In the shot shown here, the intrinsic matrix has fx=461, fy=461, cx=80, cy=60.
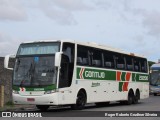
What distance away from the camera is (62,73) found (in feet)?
67.9

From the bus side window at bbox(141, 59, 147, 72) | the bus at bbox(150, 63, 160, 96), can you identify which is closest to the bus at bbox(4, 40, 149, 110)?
the bus side window at bbox(141, 59, 147, 72)

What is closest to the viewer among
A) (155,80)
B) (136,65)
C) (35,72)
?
(35,72)

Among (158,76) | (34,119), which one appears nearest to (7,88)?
(34,119)

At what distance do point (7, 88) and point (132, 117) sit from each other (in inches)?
506

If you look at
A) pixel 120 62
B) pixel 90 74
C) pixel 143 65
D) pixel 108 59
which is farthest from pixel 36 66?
pixel 143 65

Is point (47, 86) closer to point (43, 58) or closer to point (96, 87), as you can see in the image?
point (43, 58)

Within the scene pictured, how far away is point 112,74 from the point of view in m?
26.1

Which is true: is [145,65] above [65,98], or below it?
above

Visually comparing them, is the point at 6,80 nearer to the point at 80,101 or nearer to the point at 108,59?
the point at 108,59

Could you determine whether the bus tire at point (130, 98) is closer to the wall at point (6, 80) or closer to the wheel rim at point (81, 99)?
the wheel rim at point (81, 99)

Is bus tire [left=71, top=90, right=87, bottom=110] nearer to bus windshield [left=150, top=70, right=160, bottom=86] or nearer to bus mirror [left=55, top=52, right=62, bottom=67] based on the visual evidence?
bus mirror [left=55, top=52, right=62, bottom=67]

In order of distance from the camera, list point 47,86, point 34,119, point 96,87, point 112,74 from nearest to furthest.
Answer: point 34,119
point 47,86
point 96,87
point 112,74

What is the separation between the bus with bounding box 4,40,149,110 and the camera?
20203 mm

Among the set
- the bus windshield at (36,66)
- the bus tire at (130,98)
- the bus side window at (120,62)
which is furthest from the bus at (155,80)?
the bus windshield at (36,66)
